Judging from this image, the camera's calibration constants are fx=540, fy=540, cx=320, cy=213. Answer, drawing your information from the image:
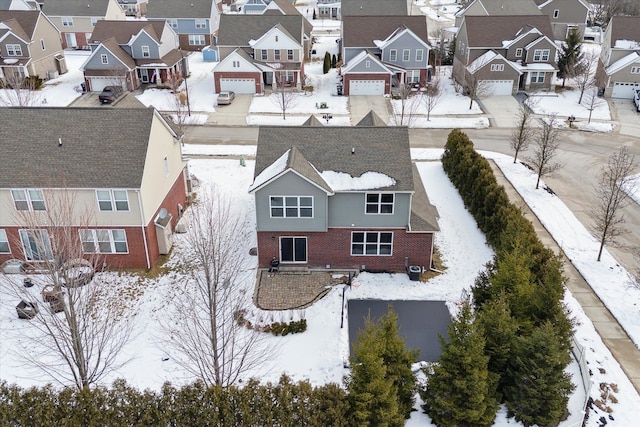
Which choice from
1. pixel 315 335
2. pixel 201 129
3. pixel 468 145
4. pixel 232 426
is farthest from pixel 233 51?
pixel 232 426

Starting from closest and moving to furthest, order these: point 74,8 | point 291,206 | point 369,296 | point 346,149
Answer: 1. point 369,296
2. point 291,206
3. point 346,149
4. point 74,8

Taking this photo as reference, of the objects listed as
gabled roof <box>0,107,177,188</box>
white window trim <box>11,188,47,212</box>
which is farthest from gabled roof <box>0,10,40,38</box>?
white window trim <box>11,188,47,212</box>

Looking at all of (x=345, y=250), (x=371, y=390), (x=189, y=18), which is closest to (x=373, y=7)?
(x=189, y=18)

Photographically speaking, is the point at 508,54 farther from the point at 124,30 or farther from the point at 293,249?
the point at 124,30

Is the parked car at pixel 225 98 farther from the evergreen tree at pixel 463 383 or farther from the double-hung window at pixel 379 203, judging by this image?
the evergreen tree at pixel 463 383

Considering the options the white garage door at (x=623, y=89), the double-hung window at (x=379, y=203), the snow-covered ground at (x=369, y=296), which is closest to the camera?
the snow-covered ground at (x=369, y=296)

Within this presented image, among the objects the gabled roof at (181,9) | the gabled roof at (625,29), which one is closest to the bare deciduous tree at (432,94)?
the gabled roof at (625,29)

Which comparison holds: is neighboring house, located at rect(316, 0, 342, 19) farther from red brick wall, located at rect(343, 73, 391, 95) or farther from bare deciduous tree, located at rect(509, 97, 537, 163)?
bare deciduous tree, located at rect(509, 97, 537, 163)
